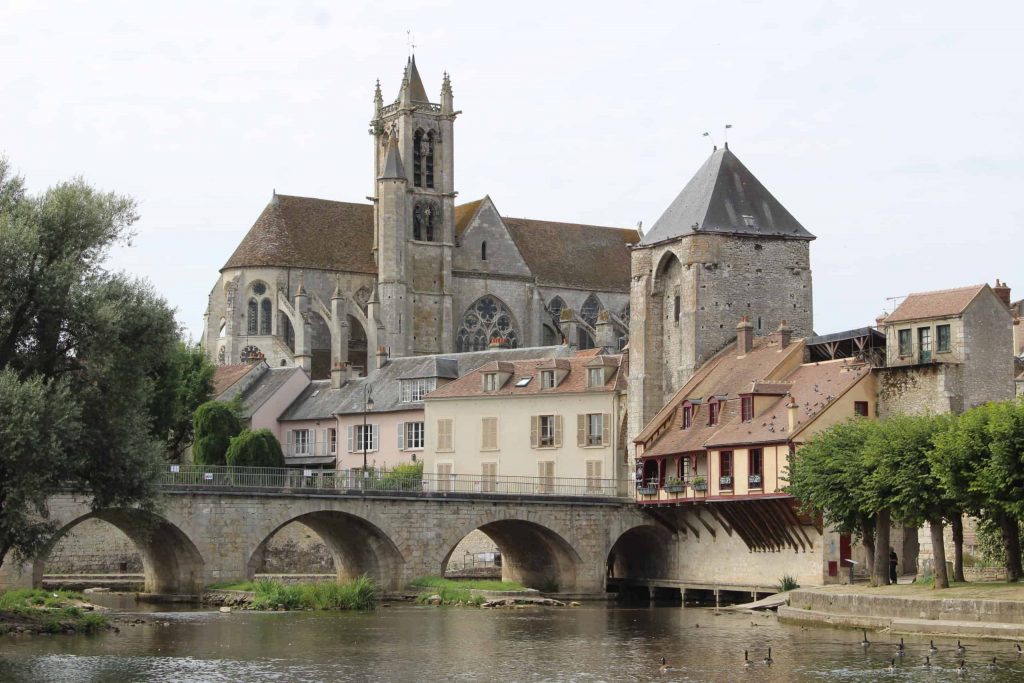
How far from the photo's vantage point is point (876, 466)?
47781 mm

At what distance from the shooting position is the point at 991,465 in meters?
43.4

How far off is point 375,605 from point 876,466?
54.3ft

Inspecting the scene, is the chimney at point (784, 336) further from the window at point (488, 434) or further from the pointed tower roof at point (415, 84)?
the pointed tower roof at point (415, 84)

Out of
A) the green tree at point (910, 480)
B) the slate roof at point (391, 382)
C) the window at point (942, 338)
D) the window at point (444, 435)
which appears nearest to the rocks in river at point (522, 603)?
the green tree at point (910, 480)

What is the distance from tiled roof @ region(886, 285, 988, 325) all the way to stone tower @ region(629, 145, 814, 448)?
970cm

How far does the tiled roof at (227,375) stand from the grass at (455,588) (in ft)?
99.3

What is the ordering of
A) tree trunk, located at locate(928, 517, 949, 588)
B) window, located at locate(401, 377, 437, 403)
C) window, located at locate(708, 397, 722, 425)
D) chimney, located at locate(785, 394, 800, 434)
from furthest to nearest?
window, located at locate(401, 377, 437, 403)
window, located at locate(708, 397, 722, 425)
chimney, located at locate(785, 394, 800, 434)
tree trunk, located at locate(928, 517, 949, 588)

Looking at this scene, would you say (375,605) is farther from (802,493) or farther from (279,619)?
(802,493)

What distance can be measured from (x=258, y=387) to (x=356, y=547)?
93.9 feet

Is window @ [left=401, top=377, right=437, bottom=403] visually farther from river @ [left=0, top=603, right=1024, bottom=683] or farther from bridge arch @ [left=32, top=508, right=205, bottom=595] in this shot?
river @ [left=0, top=603, right=1024, bottom=683]

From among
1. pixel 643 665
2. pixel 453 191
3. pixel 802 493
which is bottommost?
pixel 643 665

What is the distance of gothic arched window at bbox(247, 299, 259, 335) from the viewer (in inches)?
3885

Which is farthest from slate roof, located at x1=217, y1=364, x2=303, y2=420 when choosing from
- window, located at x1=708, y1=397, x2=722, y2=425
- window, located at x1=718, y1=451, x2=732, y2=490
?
window, located at x1=718, y1=451, x2=732, y2=490

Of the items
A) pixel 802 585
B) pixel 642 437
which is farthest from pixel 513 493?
pixel 802 585
